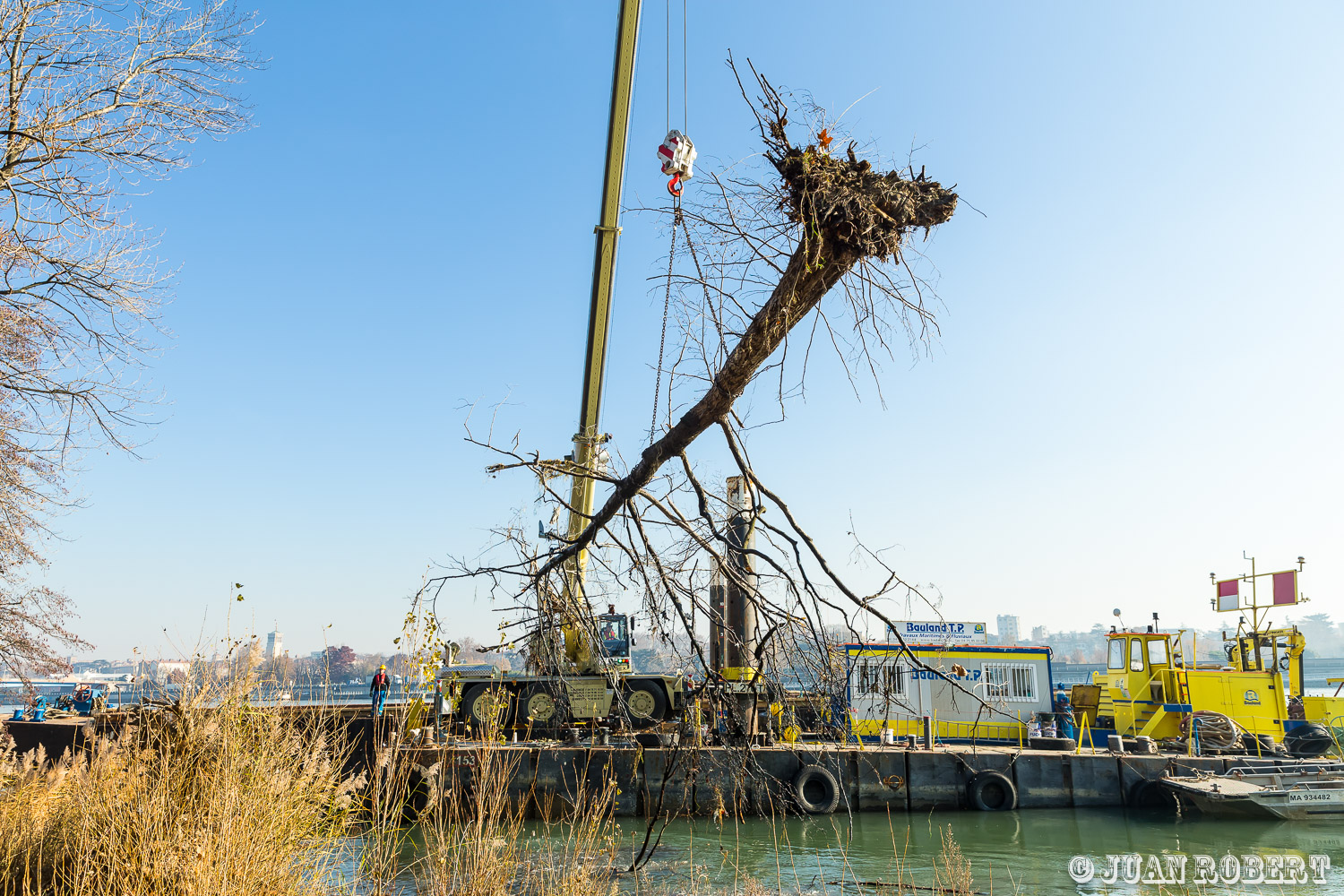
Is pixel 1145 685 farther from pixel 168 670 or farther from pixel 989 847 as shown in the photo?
pixel 168 670

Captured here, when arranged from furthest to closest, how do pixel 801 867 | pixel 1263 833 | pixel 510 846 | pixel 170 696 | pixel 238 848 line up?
1. pixel 1263 833
2. pixel 801 867
3. pixel 170 696
4. pixel 510 846
5. pixel 238 848

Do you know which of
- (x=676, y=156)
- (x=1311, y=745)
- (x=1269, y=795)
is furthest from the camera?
(x=1311, y=745)

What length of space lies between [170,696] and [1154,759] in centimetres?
1697

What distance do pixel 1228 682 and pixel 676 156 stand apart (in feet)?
59.7

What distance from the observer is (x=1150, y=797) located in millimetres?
15742

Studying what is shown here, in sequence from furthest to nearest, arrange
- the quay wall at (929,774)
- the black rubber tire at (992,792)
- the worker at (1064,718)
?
the worker at (1064,718) < the black rubber tire at (992,792) < the quay wall at (929,774)

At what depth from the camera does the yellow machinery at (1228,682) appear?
1828 cm

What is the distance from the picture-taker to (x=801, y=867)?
11.9 meters

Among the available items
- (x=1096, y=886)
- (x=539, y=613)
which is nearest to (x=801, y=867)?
(x=1096, y=886)

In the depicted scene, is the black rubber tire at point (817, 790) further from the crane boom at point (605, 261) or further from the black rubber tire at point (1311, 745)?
the black rubber tire at point (1311, 745)

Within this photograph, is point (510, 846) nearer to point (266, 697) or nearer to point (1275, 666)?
point (266, 697)

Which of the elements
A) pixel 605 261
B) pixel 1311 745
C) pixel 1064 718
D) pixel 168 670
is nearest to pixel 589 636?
pixel 168 670
